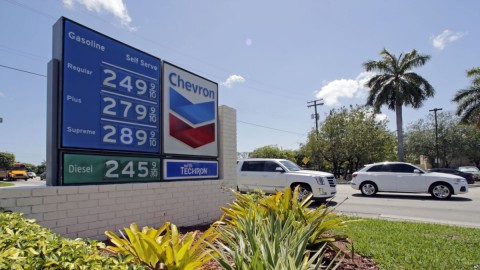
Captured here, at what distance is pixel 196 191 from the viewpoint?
25.2ft

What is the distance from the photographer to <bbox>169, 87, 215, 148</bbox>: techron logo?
732 cm

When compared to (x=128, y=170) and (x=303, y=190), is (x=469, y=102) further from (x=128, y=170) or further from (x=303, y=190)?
(x=128, y=170)

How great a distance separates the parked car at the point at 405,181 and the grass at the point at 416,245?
7.89m

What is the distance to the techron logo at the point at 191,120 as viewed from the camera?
732cm

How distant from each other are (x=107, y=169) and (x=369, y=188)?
44.8 feet

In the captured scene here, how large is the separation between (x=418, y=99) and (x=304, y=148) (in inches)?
519

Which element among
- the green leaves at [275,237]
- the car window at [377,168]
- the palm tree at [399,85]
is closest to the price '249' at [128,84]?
the green leaves at [275,237]

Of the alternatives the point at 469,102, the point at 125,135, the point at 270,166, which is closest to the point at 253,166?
the point at 270,166

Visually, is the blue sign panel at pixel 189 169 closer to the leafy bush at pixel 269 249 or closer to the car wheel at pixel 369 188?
the leafy bush at pixel 269 249

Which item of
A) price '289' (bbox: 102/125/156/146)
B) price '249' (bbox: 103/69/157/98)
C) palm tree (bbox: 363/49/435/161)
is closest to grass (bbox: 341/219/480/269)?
price '289' (bbox: 102/125/156/146)

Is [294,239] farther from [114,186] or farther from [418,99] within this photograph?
[418,99]

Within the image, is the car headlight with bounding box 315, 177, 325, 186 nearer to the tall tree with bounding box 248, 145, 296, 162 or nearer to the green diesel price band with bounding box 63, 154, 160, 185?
the green diesel price band with bounding box 63, 154, 160, 185

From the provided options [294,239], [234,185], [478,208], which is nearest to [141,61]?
[234,185]

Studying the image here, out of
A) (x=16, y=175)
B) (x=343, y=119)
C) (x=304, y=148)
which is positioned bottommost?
(x=16, y=175)
